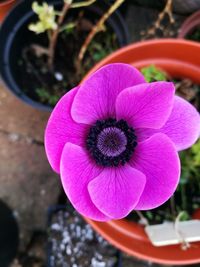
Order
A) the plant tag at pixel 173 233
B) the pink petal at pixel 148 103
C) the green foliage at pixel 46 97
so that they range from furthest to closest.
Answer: the green foliage at pixel 46 97 → the plant tag at pixel 173 233 → the pink petal at pixel 148 103

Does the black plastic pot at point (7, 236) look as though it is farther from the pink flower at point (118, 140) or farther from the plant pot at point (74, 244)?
the pink flower at point (118, 140)

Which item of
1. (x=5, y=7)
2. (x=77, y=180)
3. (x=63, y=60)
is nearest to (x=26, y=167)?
(x=63, y=60)

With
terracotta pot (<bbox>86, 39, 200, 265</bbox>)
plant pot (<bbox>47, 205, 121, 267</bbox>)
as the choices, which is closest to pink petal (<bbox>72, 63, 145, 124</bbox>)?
terracotta pot (<bbox>86, 39, 200, 265</bbox>)

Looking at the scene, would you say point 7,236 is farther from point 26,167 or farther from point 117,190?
point 117,190

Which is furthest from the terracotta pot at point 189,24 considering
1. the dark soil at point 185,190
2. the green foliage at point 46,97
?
the green foliage at point 46,97

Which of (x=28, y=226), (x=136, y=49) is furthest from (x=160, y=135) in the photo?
(x=28, y=226)

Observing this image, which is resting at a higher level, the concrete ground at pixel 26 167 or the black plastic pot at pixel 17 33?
the black plastic pot at pixel 17 33

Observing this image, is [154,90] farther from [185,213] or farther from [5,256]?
[5,256]
